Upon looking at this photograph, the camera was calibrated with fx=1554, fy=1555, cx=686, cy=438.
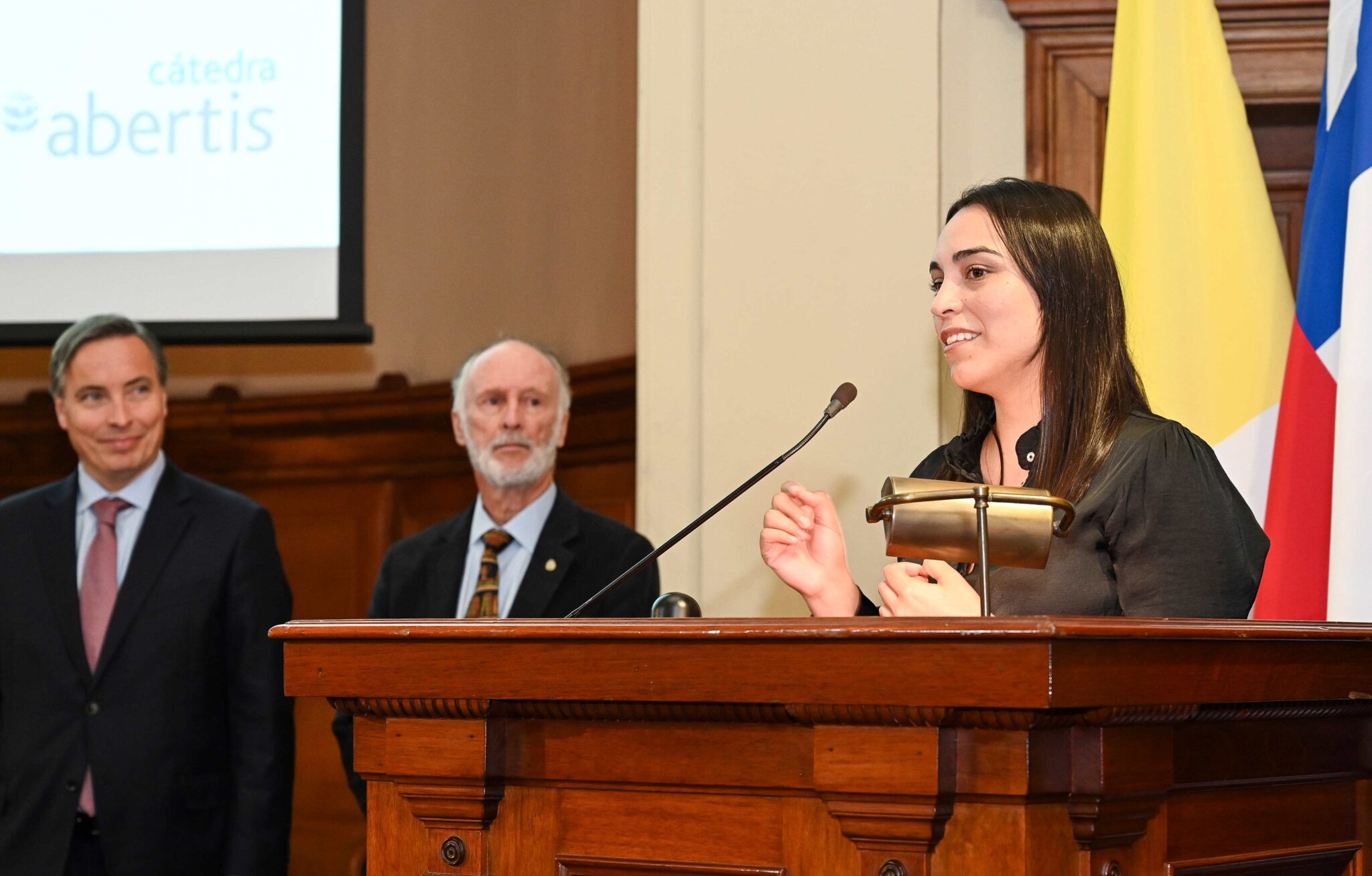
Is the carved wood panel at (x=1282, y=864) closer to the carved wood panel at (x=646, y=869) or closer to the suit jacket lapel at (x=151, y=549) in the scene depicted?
the carved wood panel at (x=646, y=869)

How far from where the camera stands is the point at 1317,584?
9.20 feet

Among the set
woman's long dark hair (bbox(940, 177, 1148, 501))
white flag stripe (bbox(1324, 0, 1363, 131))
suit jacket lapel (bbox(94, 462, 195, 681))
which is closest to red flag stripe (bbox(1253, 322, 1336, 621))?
white flag stripe (bbox(1324, 0, 1363, 131))

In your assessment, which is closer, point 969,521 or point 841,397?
point 969,521

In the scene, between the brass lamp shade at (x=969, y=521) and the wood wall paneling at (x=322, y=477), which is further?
the wood wall paneling at (x=322, y=477)

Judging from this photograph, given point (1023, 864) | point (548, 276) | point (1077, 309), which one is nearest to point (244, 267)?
point (548, 276)

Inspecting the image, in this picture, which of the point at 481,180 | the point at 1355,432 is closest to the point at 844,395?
the point at 1355,432

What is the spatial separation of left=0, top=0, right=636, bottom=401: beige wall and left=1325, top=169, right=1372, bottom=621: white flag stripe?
74.2 inches

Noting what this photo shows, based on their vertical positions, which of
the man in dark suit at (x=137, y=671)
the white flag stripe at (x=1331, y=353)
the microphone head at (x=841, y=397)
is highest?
the white flag stripe at (x=1331, y=353)

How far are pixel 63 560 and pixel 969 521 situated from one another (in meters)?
2.44

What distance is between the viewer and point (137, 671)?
3.18m

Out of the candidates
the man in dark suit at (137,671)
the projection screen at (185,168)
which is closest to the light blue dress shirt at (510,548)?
the man in dark suit at (137,671)

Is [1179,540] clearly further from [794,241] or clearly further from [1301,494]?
[794,241]

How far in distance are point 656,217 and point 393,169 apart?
994mm

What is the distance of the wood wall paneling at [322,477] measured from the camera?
424cm
